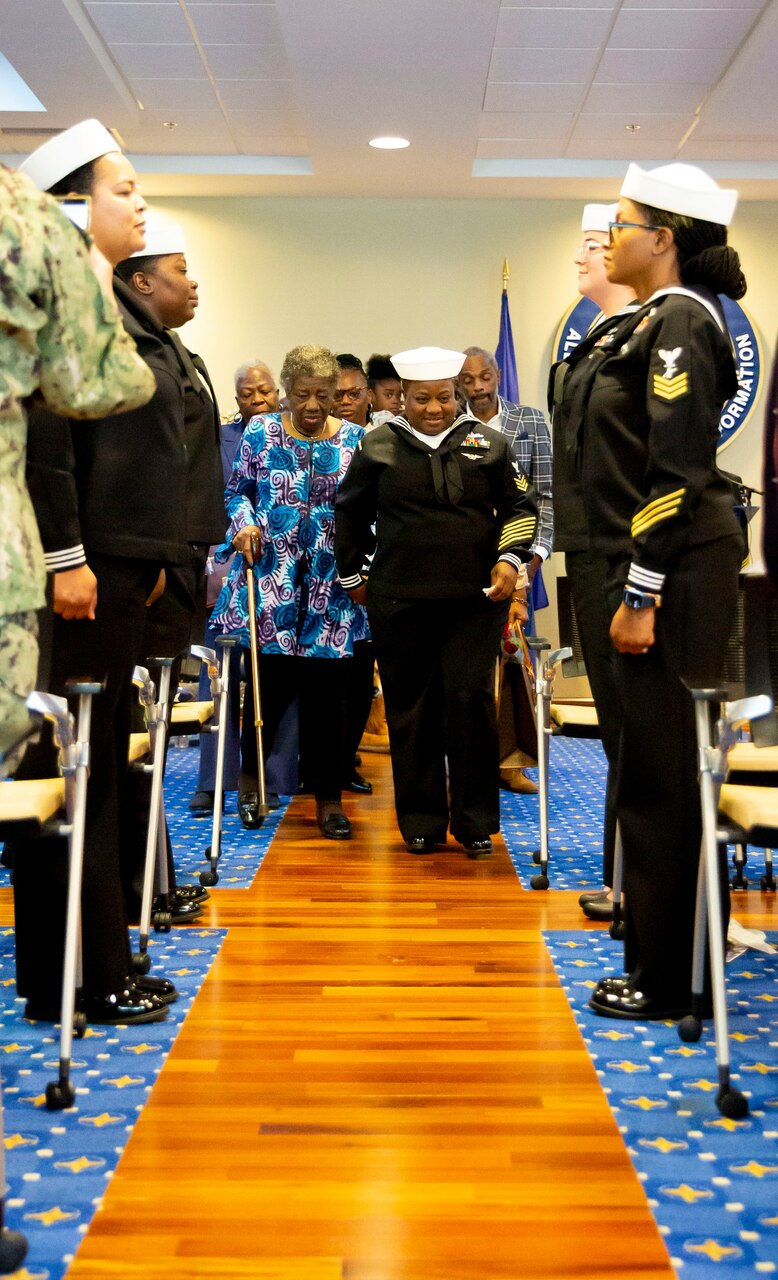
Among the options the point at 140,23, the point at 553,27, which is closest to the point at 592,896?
the point at 553,27

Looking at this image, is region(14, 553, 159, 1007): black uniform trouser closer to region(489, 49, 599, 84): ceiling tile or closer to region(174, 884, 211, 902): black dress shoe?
region(174, 884, 211, 902): black dress shoe

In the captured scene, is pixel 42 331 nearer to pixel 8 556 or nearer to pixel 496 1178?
pixel 8 556

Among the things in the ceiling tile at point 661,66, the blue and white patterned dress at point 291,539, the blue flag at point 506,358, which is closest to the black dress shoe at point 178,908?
the blue and white patterned dress at point 291,539

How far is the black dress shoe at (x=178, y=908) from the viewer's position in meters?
3.63

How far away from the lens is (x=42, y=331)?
5.75 ft

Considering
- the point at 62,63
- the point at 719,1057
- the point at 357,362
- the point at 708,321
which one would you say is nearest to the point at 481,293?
the point at 357,362

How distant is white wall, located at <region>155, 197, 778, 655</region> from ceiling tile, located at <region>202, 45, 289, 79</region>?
2.05 m

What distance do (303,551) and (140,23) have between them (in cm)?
305

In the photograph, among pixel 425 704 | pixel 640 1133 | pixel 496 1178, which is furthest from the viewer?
pixel 425 704

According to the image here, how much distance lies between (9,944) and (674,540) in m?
1.97

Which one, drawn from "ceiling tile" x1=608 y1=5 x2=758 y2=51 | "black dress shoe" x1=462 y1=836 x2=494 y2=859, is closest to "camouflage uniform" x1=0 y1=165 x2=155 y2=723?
"black dress shoe" x1=462 y1=836 x2=494 y2=859

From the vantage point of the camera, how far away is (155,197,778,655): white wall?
9109 millimetres

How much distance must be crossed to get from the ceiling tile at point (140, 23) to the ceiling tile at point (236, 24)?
0.09 m

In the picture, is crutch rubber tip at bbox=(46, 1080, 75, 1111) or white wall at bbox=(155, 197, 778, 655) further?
white wall at bbox=(155, 197, 778, 655)
